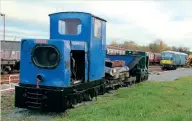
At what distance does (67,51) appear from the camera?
9156 mm

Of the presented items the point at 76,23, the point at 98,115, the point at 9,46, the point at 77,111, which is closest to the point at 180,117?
the point at 98,115

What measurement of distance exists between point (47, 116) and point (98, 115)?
1571 millimetres

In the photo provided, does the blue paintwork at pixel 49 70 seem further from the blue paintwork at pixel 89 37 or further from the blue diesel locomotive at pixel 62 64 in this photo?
the blue paintwork at pixel 89 37

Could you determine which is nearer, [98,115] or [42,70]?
[98,115]

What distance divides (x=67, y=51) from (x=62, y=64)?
40 cm

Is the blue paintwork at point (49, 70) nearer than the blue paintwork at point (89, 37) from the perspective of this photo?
Yes

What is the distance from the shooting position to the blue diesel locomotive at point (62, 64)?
9047mm

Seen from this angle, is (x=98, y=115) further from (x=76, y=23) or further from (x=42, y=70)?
(x=76, y=23)

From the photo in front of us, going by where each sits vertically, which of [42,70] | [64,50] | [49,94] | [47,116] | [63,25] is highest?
[63,25]

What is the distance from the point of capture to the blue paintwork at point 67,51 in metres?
9.08

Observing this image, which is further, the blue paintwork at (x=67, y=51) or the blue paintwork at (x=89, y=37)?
the blue paintwork at (x=89, y=37)

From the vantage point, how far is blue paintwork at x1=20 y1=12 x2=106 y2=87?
29.8 ft

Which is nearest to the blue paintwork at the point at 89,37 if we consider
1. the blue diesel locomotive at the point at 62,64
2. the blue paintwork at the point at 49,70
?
the blue diesel locomotive at the point at 62,64

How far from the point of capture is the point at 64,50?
8.99 m
